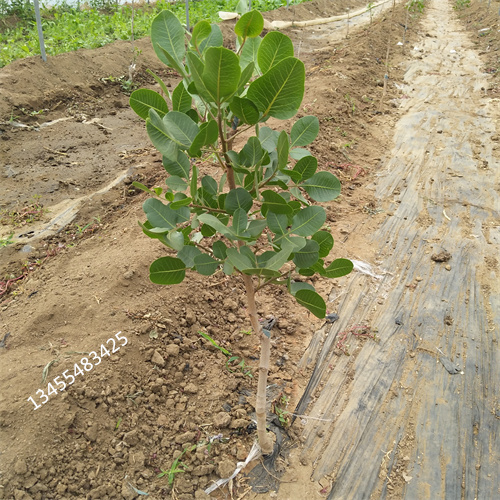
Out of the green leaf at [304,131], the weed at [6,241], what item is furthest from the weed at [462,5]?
the green leaf at [304,131]

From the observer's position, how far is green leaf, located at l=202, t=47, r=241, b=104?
94 cm

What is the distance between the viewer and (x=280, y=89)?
3.50ft

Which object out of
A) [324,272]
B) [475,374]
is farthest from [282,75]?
[475,374]

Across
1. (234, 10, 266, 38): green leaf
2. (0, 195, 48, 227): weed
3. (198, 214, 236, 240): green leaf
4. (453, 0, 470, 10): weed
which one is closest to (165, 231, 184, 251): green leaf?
(198, 214, 236, 240): green leaf

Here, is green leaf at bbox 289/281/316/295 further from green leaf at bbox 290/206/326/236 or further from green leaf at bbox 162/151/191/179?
green leaf at bbox 162/151/191/179

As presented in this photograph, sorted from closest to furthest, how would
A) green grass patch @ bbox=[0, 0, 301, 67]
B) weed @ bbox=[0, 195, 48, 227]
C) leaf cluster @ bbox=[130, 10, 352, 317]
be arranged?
leaf cluster @ bbox=[130, 10, 352, 317] → weed @ bbox=[0, 195, 48, 227] → green grass patch @ bbox=[0, 0, 301, 67]

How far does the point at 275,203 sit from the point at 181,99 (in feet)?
1.30

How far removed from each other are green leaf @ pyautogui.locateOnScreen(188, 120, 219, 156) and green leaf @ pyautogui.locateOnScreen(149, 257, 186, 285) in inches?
13.0

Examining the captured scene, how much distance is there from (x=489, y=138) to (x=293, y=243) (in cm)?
→ 480

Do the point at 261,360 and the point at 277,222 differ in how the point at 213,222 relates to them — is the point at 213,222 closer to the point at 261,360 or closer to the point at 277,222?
the point at 277,222

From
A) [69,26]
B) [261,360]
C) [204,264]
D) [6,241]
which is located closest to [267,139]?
[204,264]

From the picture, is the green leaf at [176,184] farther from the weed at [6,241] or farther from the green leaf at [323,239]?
the weed at [6,241]

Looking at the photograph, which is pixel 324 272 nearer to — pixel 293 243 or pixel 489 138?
pixel 293 243

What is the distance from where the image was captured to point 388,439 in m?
2.07
